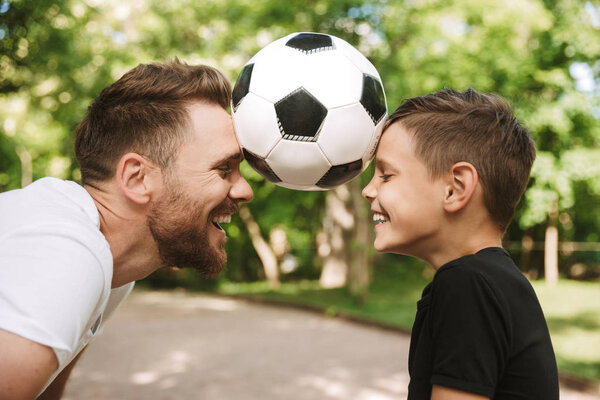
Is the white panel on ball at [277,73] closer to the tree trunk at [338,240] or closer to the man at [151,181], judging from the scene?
the man at [151,181]

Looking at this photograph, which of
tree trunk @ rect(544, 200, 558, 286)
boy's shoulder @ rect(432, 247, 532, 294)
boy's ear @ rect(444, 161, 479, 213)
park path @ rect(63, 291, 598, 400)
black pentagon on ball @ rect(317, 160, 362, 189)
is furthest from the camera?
tree trunk @ rect(544, 200, 558, 286)

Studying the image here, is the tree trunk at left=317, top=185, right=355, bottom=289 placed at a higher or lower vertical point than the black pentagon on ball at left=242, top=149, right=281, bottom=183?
lower

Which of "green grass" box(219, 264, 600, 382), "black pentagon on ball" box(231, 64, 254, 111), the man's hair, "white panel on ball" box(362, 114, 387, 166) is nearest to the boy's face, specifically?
"white panel on ball" box(362, 114, 387, 166)

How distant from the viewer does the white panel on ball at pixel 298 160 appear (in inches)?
84.7

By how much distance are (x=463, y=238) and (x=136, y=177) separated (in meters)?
1.29

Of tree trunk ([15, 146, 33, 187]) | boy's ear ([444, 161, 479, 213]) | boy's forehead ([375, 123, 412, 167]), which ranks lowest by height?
tree trunk ([15, 146, 33, 187])

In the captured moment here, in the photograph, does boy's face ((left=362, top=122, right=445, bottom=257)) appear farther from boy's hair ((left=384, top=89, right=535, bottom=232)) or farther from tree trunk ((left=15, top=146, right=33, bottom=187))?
tree trunk ((left=15, top=146, right=33, bottom=187))

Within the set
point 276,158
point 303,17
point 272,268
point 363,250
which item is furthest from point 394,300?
point 276,158

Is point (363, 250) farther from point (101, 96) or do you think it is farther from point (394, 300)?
point (101, 96)

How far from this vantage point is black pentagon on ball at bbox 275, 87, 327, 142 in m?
2.12

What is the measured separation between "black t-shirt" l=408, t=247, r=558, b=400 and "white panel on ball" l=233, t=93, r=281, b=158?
89 centimetres

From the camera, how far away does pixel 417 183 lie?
6.02ft

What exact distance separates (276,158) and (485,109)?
0.83 metres

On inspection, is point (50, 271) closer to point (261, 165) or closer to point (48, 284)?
point (48, 284)
